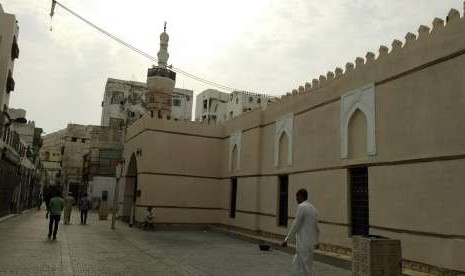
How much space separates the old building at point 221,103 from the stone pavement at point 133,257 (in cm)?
3969

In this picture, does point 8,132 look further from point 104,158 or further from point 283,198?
point 104,158

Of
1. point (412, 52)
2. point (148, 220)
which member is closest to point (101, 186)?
point (148, 220)

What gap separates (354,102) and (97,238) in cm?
992

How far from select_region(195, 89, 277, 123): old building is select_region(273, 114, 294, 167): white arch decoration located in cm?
3731

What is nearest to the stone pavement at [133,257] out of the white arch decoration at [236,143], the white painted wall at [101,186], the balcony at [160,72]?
the white arch decoration at [236,143]

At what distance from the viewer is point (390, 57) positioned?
441 inches

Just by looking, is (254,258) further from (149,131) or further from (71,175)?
(71,175)

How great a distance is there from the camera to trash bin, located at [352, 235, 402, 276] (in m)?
7.89

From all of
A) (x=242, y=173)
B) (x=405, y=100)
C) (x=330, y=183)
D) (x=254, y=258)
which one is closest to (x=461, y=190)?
(x=405, y=100)

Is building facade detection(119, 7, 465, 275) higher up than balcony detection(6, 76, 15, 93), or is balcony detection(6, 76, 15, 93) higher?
balcony detection(6, 76, 15, 93)

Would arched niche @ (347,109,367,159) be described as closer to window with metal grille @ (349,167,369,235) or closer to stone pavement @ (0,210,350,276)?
window with metal grille @ (349,167,369,235)

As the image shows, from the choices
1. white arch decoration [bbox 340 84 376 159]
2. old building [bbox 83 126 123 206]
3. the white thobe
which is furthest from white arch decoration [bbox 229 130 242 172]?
old building [bbox 83 126 123 206]

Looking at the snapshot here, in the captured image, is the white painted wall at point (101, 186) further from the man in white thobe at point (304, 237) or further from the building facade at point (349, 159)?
the man in white thobe at point (304, 237)

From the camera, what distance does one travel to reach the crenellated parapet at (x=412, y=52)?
9.34 meters
